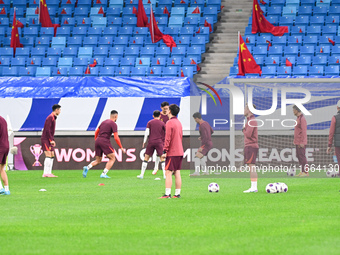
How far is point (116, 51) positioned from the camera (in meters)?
32.0

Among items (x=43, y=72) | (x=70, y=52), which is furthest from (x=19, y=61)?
(x=70, y=52)

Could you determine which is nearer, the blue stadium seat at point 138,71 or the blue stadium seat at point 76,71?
the blue stadium seat at point 138,71

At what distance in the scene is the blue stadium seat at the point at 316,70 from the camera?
28656mm

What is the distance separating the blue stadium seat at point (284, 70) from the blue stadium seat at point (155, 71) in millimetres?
4973

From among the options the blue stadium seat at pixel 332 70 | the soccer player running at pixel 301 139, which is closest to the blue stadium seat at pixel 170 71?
the blue stadium seat at pixel 332 70

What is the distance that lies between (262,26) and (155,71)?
213 inches

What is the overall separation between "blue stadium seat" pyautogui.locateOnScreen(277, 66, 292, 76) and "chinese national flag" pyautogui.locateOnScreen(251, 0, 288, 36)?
3.05 m

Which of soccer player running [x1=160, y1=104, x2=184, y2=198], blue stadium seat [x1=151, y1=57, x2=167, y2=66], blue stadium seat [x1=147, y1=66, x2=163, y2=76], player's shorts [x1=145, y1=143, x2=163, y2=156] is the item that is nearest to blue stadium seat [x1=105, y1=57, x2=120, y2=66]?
blue stadium seat [x1=151, y1=57, x2=167, y2=66]

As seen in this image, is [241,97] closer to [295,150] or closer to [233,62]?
[295,150]

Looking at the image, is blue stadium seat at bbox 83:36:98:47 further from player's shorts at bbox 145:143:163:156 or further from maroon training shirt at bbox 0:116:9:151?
maroon training shirt at bbox 0:116:9:151

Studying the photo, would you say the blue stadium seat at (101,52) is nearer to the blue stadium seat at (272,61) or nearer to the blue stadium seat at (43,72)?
the blue stadium seat at (43,72)

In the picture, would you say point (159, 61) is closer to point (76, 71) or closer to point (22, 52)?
point (76, 71)

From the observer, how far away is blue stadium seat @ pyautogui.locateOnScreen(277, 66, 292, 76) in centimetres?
2886

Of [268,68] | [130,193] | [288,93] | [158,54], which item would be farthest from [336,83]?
[158,54]
